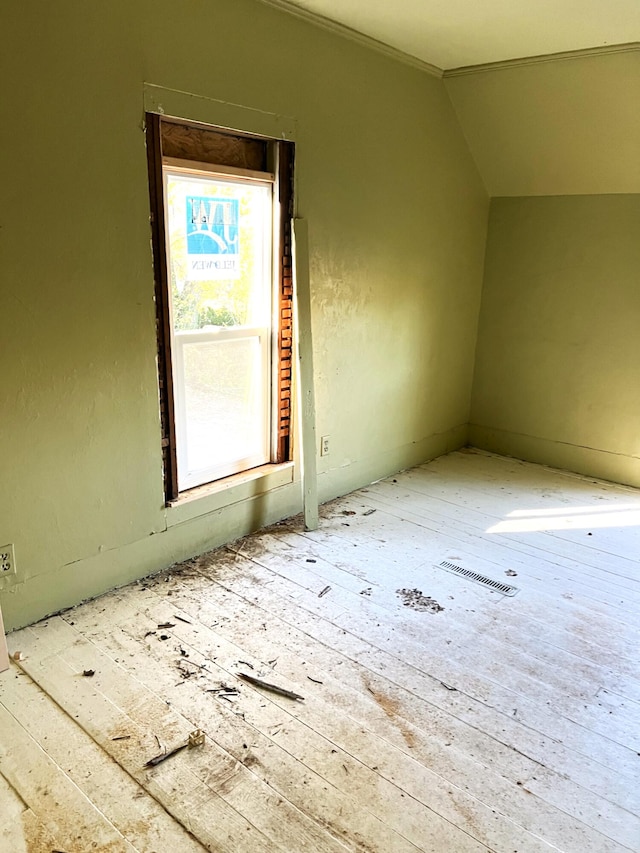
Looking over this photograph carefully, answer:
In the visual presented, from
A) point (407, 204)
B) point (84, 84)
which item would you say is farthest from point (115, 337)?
point (407, 204)

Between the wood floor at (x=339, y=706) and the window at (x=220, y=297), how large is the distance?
552 millimetres

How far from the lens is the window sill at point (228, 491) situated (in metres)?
2.91

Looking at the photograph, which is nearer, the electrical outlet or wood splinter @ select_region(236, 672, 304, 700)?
wood splinter @ select_region(236, 672, 304, 700)

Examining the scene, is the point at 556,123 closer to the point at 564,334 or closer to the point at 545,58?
the point at 545,58

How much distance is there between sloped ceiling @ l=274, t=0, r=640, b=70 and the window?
0.71 metres

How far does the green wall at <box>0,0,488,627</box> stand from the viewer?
217 centimetres

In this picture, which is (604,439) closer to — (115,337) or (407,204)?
A: (407,204)

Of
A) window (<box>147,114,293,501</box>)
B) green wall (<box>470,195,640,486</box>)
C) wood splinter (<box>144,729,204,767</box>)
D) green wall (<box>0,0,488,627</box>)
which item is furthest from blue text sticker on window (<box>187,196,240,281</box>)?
green wall (<box>470,195,640,486</box>)

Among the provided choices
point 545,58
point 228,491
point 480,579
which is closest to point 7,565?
point 228,491

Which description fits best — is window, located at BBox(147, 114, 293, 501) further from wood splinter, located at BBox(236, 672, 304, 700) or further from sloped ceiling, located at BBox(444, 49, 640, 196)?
sloped ceiling, located at BBox(444, 49, 640, 196)

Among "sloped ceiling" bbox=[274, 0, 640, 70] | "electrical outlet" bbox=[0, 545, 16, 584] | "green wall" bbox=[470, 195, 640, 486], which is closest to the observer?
"electrical outlet" bbox=[0, 545, 16, 584]

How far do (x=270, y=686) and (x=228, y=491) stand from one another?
116 cm

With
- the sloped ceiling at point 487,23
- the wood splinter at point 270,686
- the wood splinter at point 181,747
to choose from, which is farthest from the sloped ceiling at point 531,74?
the wood splinter at point 181,747

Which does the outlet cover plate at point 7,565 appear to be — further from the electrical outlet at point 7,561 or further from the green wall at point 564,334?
the green wall at point 564,334
